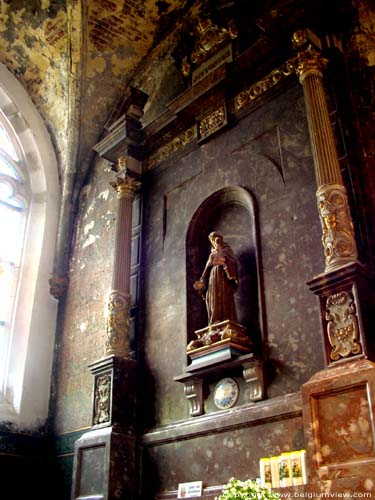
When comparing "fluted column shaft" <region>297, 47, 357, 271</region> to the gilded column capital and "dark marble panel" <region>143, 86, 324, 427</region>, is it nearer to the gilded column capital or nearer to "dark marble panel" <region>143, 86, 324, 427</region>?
the gilded column capital

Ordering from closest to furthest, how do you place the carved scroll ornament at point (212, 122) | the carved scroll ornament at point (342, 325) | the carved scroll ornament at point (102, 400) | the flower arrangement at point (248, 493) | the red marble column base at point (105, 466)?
the flower arrangement at point (248, 493), the carved scroll ornament at point (342, 325), the red marble column base at point (105, 466), the carved scroll ornament at point (102, 400), the carved scroll ornament at point (212, 122)

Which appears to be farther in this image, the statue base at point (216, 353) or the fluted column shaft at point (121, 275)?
the fluted column shaft at point (121, 275)

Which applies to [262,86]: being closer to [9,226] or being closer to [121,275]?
[121,275]

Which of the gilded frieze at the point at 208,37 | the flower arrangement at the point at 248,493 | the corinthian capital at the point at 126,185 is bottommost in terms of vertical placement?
the flower arrangement at the point at 248,493

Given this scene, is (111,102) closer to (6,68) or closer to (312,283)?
(6,68)

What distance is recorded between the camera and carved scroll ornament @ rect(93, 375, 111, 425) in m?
7.02

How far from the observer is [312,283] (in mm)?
5426

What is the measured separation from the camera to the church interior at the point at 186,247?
218 inches

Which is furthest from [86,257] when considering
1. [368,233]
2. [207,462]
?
[368,233]

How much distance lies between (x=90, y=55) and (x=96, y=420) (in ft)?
18.5

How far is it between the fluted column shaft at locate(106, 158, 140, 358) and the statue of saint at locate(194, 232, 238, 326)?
46.7 inches

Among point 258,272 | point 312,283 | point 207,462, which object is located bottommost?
point 207,462

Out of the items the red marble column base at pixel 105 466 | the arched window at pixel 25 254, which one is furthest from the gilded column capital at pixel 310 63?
the arched window at pixel 25 254

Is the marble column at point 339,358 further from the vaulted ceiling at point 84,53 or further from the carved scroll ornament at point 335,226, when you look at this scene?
the vaulted ceiling at point 84,53
